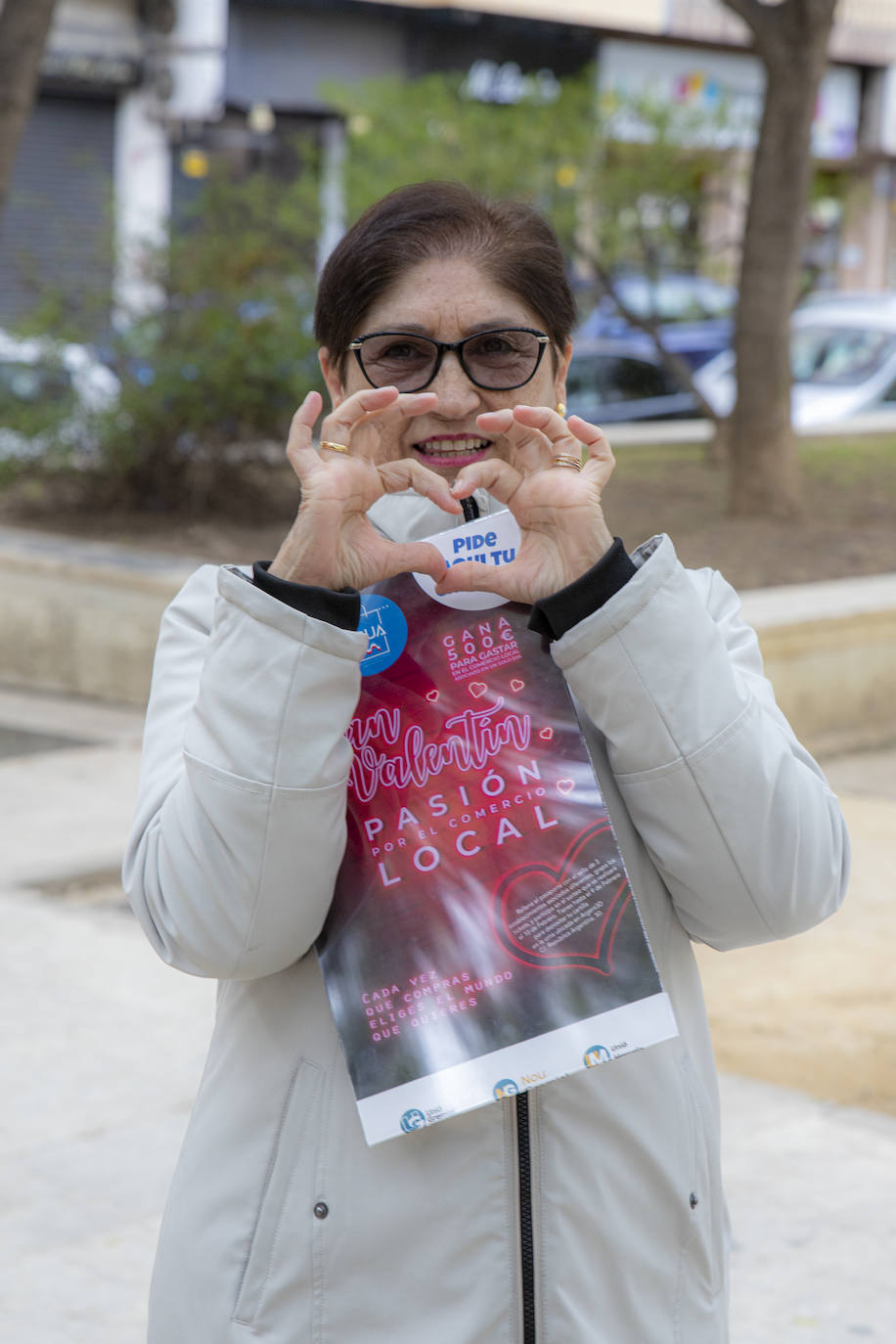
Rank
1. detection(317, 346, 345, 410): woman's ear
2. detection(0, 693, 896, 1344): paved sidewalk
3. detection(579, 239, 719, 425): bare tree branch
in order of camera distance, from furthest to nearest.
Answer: detection(579, 239, 719, 425): bare tree branch
detection(0, 693, 896, 1344): paved sidewalk
detection(317, 346, 345, 410): woman's ear

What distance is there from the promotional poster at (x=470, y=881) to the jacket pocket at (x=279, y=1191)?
3.5 inches

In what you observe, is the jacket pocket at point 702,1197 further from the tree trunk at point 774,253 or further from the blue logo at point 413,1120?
the tree trunk at point 774,253

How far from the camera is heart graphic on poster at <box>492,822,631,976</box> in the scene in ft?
5.05

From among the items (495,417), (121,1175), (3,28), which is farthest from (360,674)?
(3,28)

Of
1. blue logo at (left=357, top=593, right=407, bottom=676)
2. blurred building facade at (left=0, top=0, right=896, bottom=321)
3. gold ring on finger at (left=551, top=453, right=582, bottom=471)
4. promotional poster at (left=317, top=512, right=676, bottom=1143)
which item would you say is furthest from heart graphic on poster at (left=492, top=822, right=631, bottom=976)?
blurred building facade at (left=0, top=0, right=896, bottom=321)

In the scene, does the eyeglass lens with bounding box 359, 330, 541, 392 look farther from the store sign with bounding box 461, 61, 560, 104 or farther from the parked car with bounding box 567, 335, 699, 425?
the store sign with bounding box 461, 61, 560, 104

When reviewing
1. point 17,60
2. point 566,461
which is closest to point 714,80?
point 17,60

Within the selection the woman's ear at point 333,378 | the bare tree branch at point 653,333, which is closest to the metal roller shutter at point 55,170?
the bare tree branch at point 653,333

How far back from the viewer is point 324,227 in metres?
11.6

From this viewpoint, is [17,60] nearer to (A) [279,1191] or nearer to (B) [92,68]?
(A) [279,1191]

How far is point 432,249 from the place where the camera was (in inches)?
69.6

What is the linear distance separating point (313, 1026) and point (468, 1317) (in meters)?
0.31

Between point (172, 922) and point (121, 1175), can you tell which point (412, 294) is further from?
point (121, 1175)

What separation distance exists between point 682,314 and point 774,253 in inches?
283
